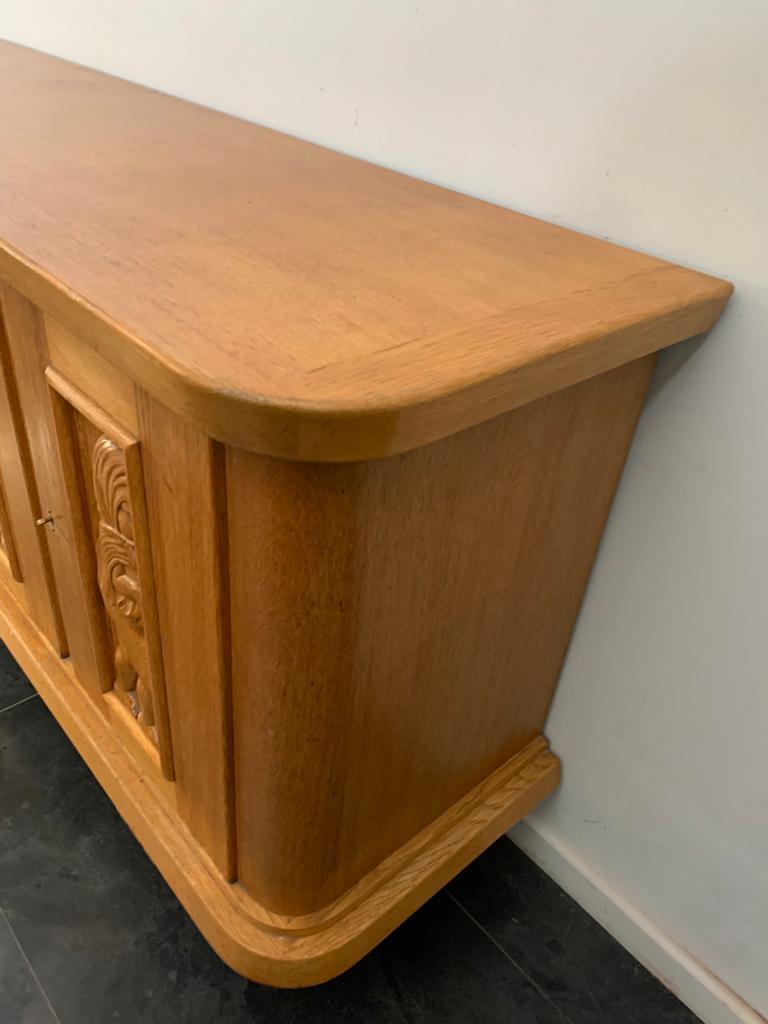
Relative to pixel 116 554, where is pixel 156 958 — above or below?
below

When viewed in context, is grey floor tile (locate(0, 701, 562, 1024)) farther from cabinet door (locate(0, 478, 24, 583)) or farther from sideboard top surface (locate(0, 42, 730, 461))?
sideboard top surface (locate(0, 42, 730, 461))

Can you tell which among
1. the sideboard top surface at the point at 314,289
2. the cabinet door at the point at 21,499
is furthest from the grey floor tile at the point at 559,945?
the sideboard top surface at the point at 314,289

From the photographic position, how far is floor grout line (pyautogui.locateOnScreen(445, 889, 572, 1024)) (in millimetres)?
880

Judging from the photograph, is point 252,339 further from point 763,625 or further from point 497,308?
point 763,625

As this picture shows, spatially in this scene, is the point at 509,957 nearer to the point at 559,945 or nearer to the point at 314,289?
the point at 559,945

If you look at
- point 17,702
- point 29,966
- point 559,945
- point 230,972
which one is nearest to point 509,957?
point 559,945

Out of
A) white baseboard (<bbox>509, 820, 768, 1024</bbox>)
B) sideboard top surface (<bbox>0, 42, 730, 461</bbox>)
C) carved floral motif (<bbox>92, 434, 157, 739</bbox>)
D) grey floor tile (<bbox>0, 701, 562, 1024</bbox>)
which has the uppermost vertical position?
sideboard top surface (<bbox>0, 42, 730, 461</bbox>)

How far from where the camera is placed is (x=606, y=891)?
93 cm

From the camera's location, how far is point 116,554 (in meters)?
0.68

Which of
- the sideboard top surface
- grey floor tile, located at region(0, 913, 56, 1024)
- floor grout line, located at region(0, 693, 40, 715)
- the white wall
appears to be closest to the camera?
the sideboard top surface

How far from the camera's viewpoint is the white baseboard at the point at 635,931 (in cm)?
85

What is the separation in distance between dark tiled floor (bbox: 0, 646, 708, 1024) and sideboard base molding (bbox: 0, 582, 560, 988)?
16 cm

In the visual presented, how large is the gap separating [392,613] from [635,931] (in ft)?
1.93

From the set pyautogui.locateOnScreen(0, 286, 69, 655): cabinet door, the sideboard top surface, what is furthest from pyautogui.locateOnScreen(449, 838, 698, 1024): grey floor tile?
the sideboard top surface
